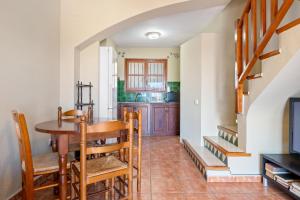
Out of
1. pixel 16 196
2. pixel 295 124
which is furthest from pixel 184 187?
pixel 16 196

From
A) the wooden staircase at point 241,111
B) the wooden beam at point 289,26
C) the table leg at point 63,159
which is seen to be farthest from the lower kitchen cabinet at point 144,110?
the wooden beam at point 289,26

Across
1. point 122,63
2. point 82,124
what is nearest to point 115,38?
point 122,63

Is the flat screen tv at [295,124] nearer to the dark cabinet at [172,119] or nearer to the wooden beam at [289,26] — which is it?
the wooden beam at [289,26]

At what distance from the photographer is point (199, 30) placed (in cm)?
505

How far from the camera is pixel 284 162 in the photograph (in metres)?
2.49

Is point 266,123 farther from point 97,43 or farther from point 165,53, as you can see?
point 165,53

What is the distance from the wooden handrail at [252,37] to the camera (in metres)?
2.15

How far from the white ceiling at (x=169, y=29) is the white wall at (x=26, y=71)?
187cm

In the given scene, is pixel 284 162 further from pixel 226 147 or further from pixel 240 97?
pixel 240 97

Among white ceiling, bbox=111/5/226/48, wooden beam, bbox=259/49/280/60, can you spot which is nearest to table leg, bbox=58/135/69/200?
wooden beam, bbox=259/49/280/60

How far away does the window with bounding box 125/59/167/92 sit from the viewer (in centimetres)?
677

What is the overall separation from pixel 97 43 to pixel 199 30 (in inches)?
90.7

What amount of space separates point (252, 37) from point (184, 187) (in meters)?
2.00

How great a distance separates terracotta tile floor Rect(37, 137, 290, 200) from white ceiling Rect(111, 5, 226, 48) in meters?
2.54
